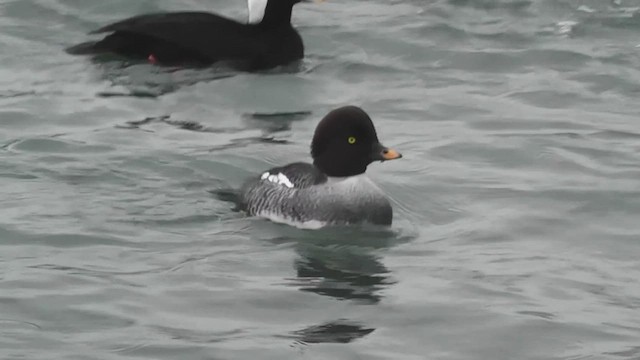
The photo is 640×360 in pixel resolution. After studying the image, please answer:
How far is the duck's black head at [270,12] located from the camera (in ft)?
53.7

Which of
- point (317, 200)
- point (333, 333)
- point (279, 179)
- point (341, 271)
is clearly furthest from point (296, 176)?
point (333, 333)

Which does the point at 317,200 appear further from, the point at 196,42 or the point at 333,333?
the point at 196,42

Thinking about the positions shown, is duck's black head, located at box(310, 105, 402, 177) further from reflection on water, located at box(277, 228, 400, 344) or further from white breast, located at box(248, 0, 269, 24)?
white breast, located at box(248, 0, 269, 24)

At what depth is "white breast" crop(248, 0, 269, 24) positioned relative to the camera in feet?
53.8

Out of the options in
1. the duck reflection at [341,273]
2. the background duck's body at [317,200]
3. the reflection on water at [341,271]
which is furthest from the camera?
the background duck's body at [317,200]

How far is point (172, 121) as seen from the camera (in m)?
14.4

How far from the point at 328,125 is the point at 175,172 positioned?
148 centimetres

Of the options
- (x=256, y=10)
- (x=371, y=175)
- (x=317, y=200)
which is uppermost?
(x=256, y=10)

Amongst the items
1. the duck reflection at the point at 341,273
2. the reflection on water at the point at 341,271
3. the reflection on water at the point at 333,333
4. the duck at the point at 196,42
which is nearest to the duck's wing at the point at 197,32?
the duck at the point at 196,42

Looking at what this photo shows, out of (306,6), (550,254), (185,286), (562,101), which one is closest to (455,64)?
(562,101)

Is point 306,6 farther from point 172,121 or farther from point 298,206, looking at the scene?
point 298,206

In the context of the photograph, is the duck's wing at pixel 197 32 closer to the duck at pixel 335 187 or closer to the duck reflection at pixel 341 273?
the duck at pixel 335 187

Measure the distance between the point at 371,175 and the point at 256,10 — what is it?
361 cm

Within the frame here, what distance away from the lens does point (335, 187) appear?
12.1 meters
